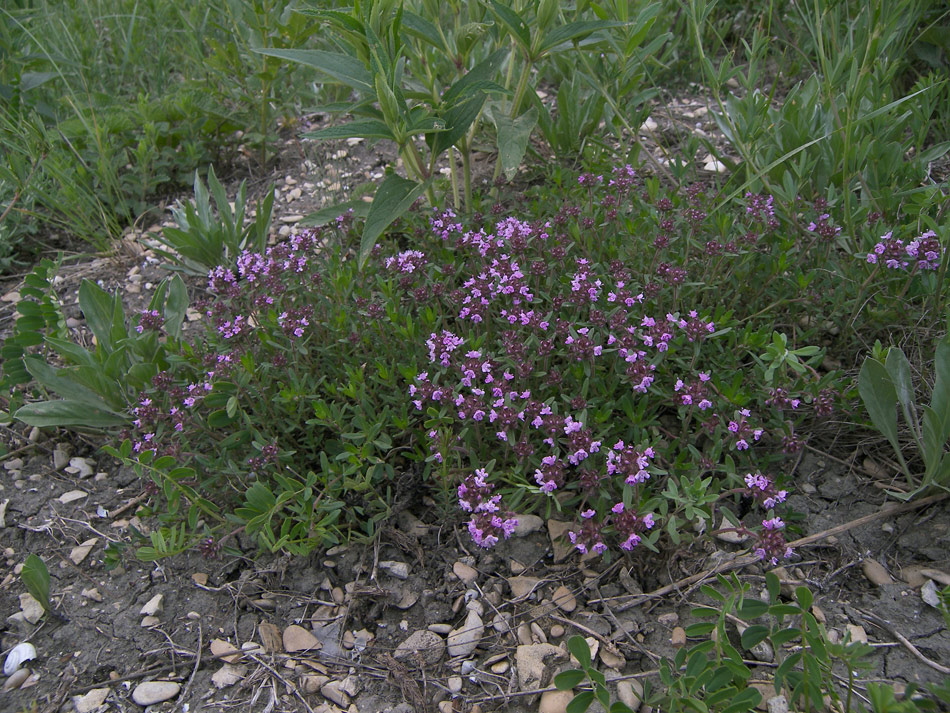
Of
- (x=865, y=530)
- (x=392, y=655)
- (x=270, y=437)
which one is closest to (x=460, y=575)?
(x=392, y=655)

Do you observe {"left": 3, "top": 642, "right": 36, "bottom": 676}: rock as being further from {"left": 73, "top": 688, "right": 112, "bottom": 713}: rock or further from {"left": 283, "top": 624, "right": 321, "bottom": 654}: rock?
{"left": 283, "top": 624, "right": 321, "bottom": 654}: rock

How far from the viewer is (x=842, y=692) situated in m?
1.94

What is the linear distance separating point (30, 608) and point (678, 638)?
2.20 metres

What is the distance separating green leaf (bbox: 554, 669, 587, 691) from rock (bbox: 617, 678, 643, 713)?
0.23 meters

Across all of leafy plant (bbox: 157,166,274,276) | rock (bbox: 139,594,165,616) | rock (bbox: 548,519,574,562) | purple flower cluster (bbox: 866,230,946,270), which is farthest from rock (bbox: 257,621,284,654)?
purple flower cluster (bbox: 866,230,946,270)

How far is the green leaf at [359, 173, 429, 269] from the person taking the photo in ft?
9.73

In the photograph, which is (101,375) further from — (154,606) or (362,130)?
(362,130)

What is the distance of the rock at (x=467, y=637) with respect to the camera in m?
2.26

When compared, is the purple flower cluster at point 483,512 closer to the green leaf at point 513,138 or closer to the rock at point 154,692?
the rock at point 154,692

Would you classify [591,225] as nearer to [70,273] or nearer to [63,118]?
[70,273]

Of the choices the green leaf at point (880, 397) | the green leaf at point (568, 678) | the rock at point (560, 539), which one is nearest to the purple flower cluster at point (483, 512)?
the rock at point (560, 539)

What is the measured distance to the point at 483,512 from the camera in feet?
7.34

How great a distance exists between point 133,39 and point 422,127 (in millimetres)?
3765

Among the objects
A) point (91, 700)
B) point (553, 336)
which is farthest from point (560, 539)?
point (91, 700)
